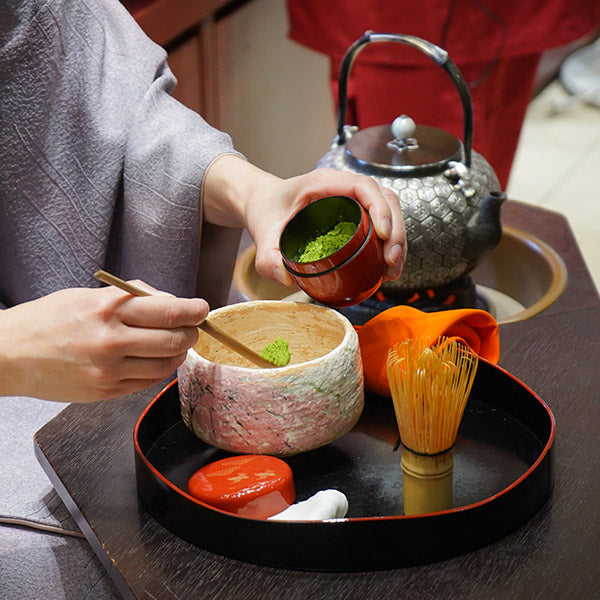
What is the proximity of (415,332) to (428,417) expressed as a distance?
0.16 metres

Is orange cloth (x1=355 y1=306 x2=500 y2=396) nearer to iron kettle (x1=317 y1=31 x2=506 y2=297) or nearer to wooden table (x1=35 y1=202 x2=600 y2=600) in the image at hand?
wooden table (x1=35 y1=202 x2=600 y2=600)

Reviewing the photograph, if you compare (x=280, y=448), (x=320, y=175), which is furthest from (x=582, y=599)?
(x=320, y=175)

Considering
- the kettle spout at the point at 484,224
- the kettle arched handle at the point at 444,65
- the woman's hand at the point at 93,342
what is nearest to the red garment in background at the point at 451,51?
the kettle arched handle at the point at 444,65

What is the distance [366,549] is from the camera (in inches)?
27.6

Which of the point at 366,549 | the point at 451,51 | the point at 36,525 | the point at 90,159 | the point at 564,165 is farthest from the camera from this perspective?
the point at 564,165

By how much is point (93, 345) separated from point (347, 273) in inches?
9.8

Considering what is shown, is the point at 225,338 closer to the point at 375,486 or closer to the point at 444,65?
the point at 375,486

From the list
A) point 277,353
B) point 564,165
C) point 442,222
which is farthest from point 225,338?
point 564,165

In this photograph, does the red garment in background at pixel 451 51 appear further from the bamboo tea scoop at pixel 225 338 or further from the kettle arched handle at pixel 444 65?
the bamboo tea scoop at pixel 225 338

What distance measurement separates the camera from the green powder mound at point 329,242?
35.4 inches

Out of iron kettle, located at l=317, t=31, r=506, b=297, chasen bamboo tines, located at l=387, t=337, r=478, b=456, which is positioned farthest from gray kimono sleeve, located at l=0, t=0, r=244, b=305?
chasen bamboo tines, located at l=387, t=337, r=478, b=456

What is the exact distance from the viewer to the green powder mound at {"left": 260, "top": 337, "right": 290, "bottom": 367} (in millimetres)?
839

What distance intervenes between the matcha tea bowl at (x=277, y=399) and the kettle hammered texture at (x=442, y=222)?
0.30 metres

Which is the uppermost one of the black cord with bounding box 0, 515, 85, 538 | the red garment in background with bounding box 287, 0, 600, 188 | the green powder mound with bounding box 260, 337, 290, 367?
the green powder mound with bounding box 260, 337, 290, 367
